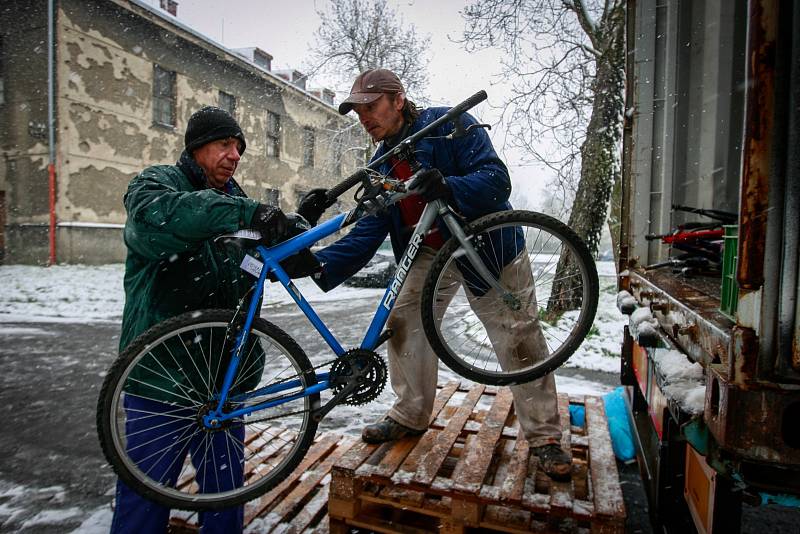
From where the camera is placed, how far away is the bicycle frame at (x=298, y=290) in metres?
2.08

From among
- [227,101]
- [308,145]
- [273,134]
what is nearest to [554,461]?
[227,101]

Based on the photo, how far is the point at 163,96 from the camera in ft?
50.2

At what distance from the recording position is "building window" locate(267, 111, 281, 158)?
1944cm

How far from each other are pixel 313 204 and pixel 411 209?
1.88 feet

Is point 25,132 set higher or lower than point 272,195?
higher

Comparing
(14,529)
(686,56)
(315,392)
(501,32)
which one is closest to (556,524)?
(315,392)

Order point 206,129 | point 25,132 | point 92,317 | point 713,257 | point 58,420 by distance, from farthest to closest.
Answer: point 25,132
point 92,317
point 58,420
point 713,257
point 206,129

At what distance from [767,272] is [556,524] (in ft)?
5.11

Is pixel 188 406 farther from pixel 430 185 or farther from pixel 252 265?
pixel 430 185

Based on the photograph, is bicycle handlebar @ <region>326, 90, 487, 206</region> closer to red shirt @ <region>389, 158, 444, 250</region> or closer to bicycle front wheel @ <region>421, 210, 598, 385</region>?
red shirt @ <region>389, 158, 444, 250</region>

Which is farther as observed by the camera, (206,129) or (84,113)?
(84,113)

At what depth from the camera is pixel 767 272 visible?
1048 millimetres

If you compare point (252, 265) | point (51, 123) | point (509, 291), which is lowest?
point (509, 291)

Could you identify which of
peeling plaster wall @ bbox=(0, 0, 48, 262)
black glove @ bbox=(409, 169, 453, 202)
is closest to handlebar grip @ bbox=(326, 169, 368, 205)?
black glove @ bbox=(409, 169, 453, 202)
